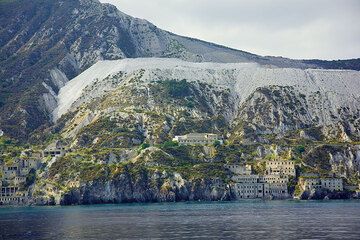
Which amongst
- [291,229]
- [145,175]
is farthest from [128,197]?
[291,229]

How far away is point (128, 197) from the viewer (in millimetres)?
191875

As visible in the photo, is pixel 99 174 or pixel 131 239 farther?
pixel 99 174

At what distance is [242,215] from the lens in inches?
5138

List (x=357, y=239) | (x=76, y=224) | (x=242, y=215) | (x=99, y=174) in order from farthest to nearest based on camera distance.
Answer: (x=99, y=174) < (x=242, y=215) < (x=76, y=224) < (x=357, y=239)

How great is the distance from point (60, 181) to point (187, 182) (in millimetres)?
35213

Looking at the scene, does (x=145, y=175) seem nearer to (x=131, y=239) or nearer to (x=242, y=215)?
(x=242, y=215)

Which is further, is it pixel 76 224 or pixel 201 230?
pixel 76 224

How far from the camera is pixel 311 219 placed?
4651 inches

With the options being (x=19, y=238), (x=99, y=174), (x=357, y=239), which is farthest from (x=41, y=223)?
(x=99, y=174)

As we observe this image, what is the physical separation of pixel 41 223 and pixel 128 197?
73619mm

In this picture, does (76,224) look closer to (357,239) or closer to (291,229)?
(291,229)

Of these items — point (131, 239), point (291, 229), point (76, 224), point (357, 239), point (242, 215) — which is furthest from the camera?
point (242, 215)

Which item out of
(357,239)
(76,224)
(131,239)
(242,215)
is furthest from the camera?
(242,215)

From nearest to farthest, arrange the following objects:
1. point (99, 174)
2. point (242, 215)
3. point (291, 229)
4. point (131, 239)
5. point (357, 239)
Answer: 1. point (357, 239)
2. point (131, 239)
3. point (291, 229)
4. point (242, 215)
5. point (99, 174)
